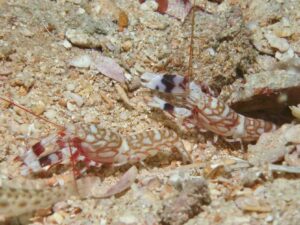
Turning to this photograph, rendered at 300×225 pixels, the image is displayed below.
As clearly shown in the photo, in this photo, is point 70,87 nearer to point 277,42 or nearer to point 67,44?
point 67,44

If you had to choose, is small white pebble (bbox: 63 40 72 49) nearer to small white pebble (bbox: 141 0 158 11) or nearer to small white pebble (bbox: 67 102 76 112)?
small white pebble (bbox: 67 102 76 112)

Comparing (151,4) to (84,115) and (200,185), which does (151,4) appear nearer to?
(84,115)

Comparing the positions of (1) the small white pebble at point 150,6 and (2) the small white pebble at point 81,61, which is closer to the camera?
(2) the small white pebble at point 81,61

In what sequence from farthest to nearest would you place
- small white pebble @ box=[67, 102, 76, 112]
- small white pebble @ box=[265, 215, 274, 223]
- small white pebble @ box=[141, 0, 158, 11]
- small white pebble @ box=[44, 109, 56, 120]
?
1. small white pebble @ box=[141, 0, 158, 11]
2. small white pebble @ box=[67, 102, 76, 112]
3. small white pebble @ box=[44, 109, 56, 120]
4. small white pebble @ box=[265, 215, 274, 223]

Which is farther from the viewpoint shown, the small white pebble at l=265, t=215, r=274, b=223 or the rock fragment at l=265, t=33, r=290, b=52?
the rock fragment at l=265, t=33, r=290, b=52

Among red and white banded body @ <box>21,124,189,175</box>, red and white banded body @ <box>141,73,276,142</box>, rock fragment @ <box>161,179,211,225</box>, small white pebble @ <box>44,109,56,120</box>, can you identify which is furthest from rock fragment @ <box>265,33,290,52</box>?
small white pebble @ <box>44,109,56,120</box>

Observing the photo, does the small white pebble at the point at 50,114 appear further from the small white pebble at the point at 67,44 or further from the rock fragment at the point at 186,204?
the rock fragment at the point at 186,204

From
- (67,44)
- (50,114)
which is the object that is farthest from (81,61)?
(50,114)

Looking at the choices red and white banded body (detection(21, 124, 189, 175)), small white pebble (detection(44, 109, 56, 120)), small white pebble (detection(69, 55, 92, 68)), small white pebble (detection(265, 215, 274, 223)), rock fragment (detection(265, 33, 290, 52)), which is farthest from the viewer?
rock fragment (detection(265, 33, 290, 52))

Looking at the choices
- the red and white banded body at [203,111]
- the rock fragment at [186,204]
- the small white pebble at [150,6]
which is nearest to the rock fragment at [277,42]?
the red and white banded body at [203,111]
